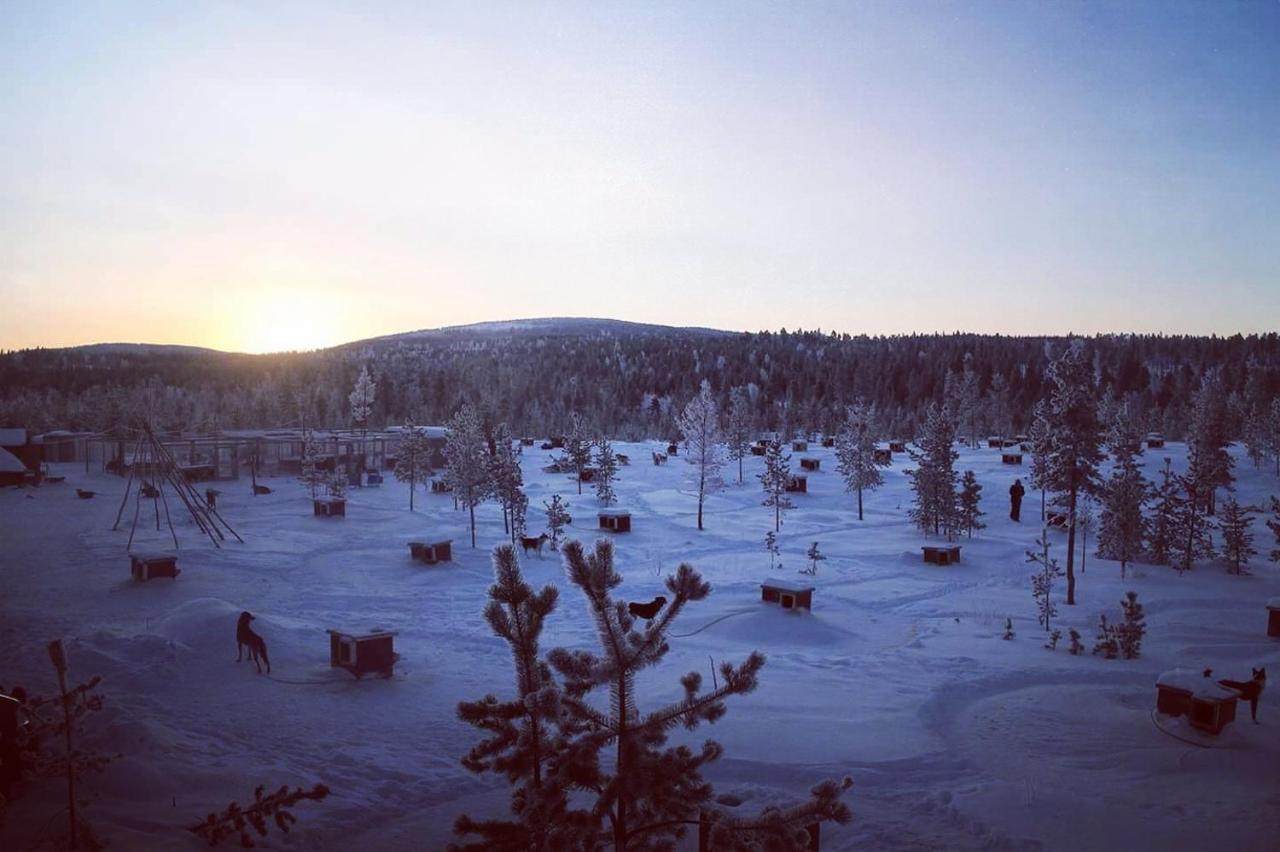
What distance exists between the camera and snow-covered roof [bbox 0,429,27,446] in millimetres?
49031

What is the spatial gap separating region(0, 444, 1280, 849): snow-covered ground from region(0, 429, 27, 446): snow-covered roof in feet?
73.3

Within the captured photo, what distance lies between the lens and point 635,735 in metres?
5.34

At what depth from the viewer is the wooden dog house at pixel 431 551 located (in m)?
28.6

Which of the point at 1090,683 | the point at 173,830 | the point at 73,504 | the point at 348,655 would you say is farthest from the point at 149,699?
the point at 73,504

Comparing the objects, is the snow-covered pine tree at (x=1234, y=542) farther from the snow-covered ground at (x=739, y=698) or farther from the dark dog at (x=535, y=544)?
the dark dog at (x=535, y=544)

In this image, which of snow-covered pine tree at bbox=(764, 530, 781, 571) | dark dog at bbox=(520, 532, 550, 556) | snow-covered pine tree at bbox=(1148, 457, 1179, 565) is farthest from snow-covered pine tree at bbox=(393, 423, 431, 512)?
snow-covered pine tree at bbox=(1148, 457, 1179, 565)

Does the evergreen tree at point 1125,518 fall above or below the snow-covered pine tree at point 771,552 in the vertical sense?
above

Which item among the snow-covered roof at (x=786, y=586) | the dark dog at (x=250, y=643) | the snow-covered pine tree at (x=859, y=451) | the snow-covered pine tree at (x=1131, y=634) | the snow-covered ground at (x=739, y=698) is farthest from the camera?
the snow-covered pine tree at (x=859, y=451)

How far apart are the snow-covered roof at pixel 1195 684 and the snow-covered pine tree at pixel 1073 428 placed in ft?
37.0

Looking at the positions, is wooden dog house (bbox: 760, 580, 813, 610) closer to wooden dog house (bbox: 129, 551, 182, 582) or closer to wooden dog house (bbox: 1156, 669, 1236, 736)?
wooden dog house (bbox: 1156, 669, 1236, 736)

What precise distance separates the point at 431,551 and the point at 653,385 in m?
117

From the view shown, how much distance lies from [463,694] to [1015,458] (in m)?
52.0

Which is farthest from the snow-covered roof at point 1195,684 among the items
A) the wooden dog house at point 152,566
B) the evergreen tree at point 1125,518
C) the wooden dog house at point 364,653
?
the wooden dog house at point 152,566

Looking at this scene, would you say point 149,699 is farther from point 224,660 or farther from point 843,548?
point 843,548
